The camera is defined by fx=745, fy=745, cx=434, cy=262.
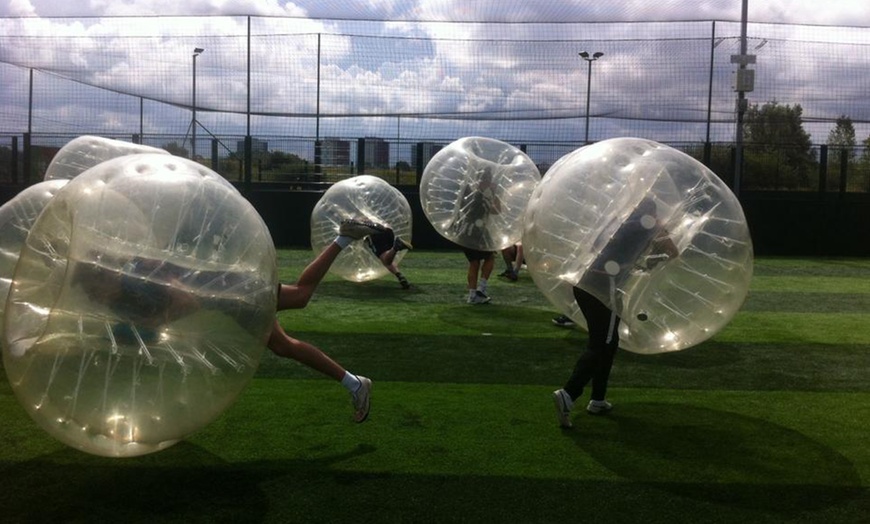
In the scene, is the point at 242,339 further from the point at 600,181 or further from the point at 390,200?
the point at 390,200

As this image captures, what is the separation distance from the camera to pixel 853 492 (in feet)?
12.2

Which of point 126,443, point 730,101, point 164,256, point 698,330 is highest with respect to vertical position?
point 730,101

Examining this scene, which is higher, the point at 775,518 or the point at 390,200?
the point at 390,200

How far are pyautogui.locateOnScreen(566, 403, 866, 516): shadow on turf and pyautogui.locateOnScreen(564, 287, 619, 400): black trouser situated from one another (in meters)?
0.30

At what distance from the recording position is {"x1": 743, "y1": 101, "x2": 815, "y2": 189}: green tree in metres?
17.3

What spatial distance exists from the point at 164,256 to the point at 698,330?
2.98 m

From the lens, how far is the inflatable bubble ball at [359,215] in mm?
10086

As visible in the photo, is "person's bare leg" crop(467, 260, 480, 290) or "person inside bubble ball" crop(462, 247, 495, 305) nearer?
"person inside bubble ball" crop(462, 247, 495, 305)

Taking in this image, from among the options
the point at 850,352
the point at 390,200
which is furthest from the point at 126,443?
the point at 390,200

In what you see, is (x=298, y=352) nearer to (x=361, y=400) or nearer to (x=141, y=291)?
(x=361, y=400)

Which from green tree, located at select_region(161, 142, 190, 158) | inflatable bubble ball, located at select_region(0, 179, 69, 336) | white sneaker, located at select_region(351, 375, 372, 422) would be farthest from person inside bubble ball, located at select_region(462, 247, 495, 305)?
green tree, located at select_region(161, 142, 190, 158)

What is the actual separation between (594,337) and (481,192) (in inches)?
169

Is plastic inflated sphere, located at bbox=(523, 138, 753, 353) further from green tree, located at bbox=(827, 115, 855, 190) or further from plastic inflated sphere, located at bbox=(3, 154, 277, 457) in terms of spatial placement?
green tree, located at bbox=(827, 115, 855, 190)

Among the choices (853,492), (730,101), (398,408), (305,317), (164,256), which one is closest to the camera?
(164,256)
